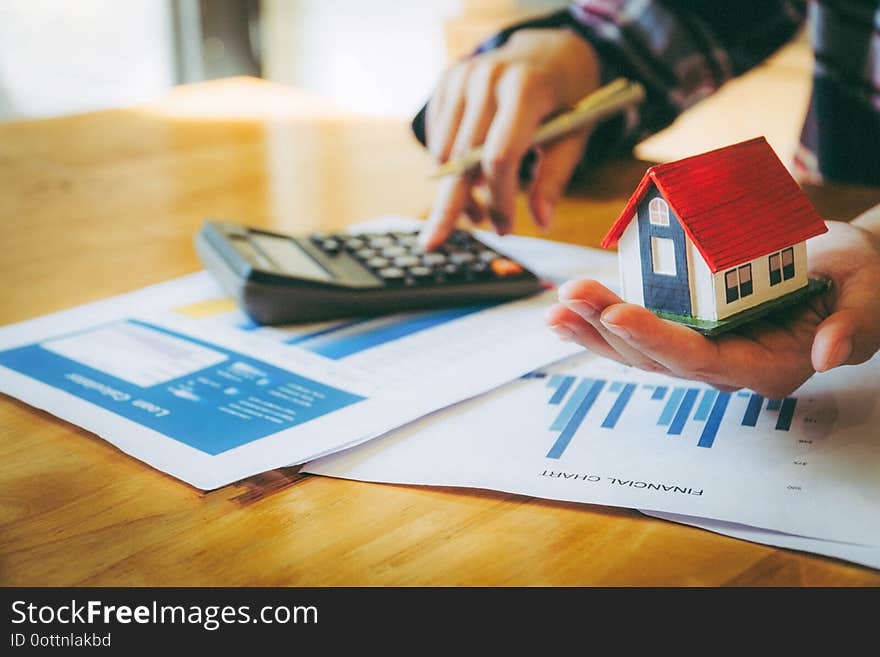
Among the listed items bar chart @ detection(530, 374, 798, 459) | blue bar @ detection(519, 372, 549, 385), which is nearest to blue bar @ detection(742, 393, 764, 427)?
bar chart @ detection(530, 374, 798, 459)

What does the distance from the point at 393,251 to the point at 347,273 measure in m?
0.06

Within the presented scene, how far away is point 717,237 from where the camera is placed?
1.38 ft

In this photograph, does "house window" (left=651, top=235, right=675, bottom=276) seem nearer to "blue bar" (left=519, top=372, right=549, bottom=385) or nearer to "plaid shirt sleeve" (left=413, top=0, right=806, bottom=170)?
"blue bar" (left=519, top=372, right=549, bottom=385)

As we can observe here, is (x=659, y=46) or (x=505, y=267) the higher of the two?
(x=659, y=46)

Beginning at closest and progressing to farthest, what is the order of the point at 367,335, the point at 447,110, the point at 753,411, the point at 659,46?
the point at 753,411, the point at 367,335, the point at 447,110, the point at 659,46

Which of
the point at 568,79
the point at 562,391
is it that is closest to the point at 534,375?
the point at 562,391

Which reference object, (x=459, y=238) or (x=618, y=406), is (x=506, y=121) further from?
(x=618, y=406)

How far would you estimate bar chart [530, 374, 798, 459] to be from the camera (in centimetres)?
48

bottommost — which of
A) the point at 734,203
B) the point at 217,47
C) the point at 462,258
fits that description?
the point at 217,47

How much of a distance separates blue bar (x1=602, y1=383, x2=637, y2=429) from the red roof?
88 millimetres

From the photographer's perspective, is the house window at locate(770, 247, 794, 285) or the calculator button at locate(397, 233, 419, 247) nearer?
the house window at locate(770, 247, 794, 285)

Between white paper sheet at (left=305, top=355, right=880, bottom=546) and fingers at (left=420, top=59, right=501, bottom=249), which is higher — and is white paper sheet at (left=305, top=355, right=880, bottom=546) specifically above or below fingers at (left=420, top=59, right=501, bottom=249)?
below
